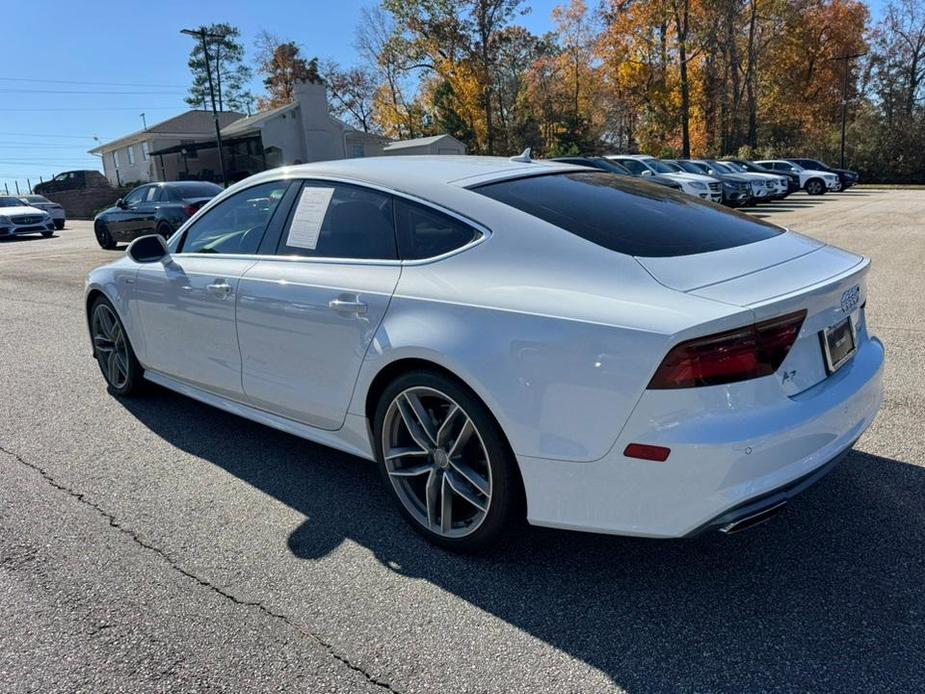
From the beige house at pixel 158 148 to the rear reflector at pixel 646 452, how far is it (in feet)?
150

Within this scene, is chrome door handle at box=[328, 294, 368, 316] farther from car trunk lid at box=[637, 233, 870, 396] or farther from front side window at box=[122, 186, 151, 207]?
front side window at box=[122, 186, 151, 207]

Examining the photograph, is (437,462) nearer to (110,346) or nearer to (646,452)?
(646,452)

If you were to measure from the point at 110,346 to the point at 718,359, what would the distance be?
4460mm

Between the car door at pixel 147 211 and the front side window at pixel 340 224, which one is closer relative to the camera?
the front side window at pixel 340 224

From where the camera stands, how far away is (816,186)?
96.9 ft

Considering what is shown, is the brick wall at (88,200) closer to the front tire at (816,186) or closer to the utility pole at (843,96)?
the front tire at (816,186)

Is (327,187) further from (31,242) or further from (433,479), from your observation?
(31,242)

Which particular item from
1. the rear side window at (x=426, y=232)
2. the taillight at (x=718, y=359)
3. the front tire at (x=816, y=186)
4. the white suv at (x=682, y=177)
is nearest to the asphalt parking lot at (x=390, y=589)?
the taillight at (x=718, y=359)

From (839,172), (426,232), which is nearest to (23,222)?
(426,232)

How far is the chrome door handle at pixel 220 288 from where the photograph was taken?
11.9 ft

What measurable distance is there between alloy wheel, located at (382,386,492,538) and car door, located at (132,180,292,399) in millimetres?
1178

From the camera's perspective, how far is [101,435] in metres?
4.39

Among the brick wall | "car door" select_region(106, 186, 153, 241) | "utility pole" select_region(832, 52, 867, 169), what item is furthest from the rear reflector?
the brick wall

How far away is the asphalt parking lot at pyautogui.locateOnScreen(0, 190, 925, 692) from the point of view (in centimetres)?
221
